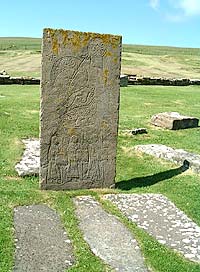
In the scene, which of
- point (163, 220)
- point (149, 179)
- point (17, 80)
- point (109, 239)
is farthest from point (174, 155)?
point (17, 80)

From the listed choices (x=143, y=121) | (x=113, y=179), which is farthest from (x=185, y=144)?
(x=113, y=179)

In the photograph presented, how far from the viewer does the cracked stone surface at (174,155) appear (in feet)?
31.1

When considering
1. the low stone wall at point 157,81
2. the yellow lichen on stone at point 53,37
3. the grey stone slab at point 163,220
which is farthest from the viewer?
the low stone wall at point 157,81

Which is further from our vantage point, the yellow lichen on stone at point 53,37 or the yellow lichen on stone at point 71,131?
the yellow lichen on stone at point 71,131

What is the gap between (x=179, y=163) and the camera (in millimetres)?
9805

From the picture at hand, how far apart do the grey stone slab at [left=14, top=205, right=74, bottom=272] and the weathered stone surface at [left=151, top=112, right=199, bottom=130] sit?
8.23 metres

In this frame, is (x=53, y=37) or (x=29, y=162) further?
(x=29, y=162)

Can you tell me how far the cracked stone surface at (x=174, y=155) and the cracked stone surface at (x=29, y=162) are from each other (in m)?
2.68

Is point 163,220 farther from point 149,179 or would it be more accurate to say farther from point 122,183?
point 149,179

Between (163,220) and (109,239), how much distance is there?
3.78 feet

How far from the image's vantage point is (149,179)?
8.79 m

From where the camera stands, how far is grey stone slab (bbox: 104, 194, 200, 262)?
5.81 meters

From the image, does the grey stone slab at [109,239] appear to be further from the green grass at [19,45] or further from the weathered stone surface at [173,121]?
the green grass at [19,45]

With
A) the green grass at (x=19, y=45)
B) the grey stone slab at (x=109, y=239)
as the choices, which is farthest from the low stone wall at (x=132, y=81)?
the green grass at (x=19, y=45)
